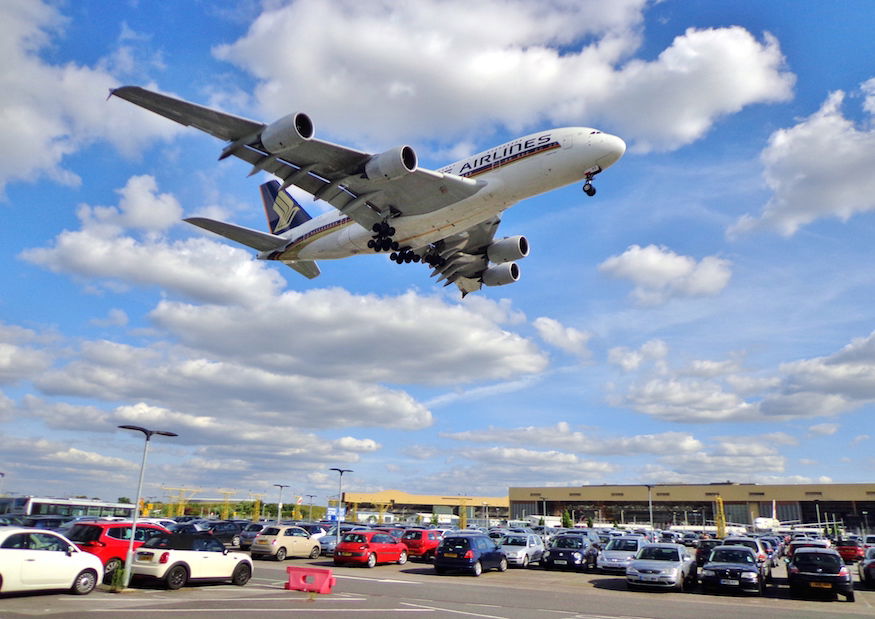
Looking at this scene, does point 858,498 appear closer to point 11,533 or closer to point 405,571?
point 405,571

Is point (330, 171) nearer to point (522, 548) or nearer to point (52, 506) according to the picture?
point (522, 548)

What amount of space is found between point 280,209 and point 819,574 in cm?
3401

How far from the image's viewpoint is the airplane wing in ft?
75.3

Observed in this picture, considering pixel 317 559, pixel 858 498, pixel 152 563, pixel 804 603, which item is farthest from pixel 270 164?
pixel 858 498

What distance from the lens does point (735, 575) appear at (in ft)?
61.8

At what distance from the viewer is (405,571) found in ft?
80.7

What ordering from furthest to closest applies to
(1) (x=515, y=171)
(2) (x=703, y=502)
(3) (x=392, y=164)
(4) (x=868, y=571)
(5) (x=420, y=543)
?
(2) (x=703, y=502)
(5) (x=420, y=543)
(1) (x=515, y=171)
(3) (x=392, y=164)
(4) (x=868, y=571)


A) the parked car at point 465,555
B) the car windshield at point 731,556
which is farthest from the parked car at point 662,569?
the parked car at point 465,555

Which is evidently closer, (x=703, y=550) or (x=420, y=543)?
(x=703, y=550)

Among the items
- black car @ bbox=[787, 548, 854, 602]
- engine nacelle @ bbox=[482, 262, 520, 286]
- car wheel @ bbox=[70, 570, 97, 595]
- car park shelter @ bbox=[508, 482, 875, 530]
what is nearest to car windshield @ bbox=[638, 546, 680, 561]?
black car @ bbox=[787, 548, 854, 602]

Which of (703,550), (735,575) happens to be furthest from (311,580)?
(703,550)

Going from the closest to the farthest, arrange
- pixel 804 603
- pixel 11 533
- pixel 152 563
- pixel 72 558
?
pixel 11 533 < pixel 72 558 < pixel 152 563 < pixel 804 603

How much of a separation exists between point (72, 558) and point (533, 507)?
319 ft

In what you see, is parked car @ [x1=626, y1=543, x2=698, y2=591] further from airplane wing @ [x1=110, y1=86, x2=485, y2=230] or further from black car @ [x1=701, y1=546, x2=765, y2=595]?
airplane wing @ [x1=110, y1=86, x2=485, y2=230]
